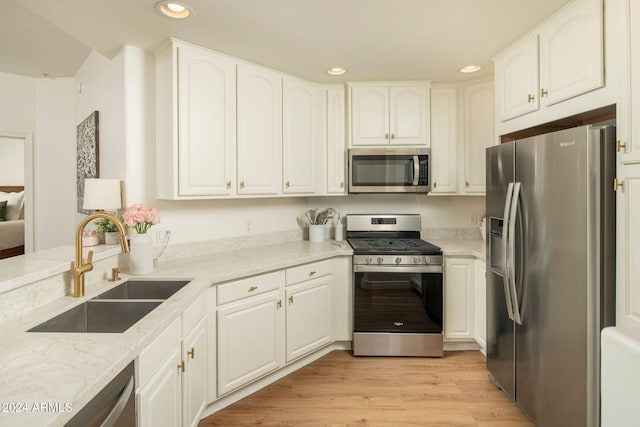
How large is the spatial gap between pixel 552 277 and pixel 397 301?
125cm

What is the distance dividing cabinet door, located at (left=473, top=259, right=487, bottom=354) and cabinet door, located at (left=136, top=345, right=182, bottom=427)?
224 centimetres

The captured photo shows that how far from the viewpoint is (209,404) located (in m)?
2.10

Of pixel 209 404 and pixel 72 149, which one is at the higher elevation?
pixel 72 149

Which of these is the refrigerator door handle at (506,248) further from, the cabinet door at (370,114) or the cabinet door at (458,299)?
the cabinet door at (370,114)

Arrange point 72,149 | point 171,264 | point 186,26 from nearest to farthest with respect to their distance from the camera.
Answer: point 186,26 < point 171,264 < point 72,149

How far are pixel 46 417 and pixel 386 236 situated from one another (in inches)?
116

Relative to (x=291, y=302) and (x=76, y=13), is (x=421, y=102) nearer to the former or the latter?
(x=291, y=302)

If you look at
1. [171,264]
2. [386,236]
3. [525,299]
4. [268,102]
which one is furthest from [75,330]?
[386,236]

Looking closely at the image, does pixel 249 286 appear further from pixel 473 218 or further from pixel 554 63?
pixel 473 218

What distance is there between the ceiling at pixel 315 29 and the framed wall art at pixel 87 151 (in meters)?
0.67

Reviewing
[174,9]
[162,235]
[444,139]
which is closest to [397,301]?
[444,139]

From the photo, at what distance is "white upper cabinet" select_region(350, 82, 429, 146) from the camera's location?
310cm

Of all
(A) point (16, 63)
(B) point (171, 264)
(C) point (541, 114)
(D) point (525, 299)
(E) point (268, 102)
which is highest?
(A) point (16, 63)

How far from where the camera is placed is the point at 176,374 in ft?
5.16
